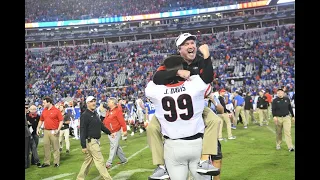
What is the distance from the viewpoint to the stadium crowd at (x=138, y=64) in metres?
22.5

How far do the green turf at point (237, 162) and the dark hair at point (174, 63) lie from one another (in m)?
3.26

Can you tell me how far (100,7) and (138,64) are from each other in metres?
10.9

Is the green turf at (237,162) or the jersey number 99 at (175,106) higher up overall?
the jersey number 99 at (175,106)

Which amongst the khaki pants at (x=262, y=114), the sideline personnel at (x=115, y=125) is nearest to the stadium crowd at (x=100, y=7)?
the khaki pants at (x=262, y=114)

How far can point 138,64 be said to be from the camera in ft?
84.9

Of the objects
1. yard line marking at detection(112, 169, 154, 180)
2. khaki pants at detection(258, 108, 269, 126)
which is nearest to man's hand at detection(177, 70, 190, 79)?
yard line marking at detection(112, 169, 154, 180)

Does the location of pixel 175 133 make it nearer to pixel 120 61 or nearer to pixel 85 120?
A: pixel 85 120

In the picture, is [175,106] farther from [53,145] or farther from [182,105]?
[53,145]

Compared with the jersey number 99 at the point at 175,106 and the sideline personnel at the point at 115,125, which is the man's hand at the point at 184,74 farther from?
the sideline personnel at the point at 115,125

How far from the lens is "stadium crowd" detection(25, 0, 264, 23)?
3272 centimetres

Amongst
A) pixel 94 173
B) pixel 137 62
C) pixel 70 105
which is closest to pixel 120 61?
pixel 137 62

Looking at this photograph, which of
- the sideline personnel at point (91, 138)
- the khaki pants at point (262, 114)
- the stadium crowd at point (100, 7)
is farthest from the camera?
the stadium crowd at point (100, 7)

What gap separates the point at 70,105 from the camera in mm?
12180

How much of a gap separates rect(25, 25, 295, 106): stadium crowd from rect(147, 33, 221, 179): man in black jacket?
652 inches
